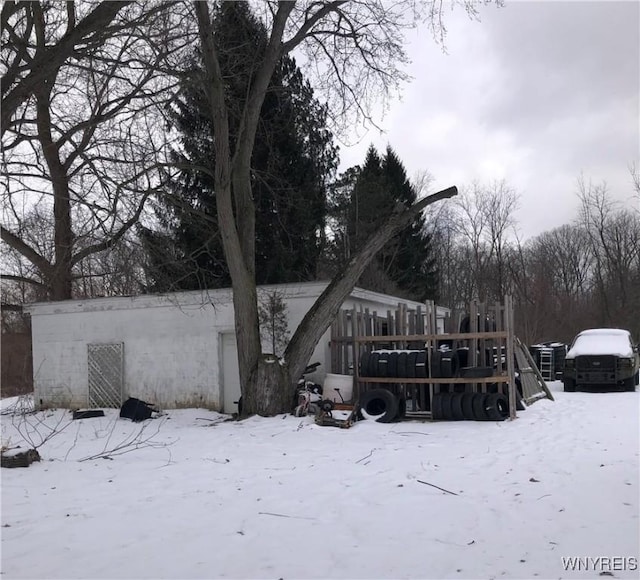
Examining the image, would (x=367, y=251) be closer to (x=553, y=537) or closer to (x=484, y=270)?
(x=553, y=537)

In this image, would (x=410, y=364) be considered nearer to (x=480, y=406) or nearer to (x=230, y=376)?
(x=480, y=406)

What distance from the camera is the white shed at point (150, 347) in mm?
15641

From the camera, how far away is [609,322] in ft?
129

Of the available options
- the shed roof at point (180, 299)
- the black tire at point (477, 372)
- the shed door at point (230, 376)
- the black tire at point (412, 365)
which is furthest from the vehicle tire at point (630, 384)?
the shed door at point (230, 376)

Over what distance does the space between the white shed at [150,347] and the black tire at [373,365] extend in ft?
5.98

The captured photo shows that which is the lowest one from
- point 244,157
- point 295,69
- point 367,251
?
point 367,251

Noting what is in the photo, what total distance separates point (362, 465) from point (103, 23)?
274 inches

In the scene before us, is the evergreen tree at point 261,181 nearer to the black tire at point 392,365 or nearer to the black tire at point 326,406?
the black tire at point 326,406

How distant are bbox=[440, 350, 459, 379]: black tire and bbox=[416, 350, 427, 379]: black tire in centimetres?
33

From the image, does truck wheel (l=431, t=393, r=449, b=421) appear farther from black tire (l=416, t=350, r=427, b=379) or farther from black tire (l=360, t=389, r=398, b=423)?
black tire (l=360, t=389, r=398, b=423)

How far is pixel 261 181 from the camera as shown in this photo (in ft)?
52.7

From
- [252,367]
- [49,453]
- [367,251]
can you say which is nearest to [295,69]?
[367,251]

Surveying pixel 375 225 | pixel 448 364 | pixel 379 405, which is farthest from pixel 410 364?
pixel 375 225

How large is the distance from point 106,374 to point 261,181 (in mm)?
6819
